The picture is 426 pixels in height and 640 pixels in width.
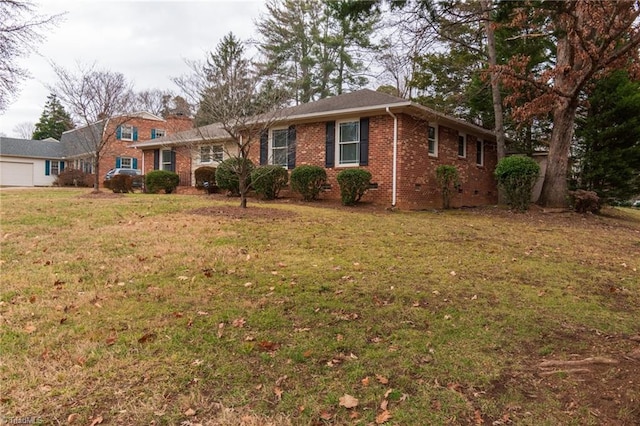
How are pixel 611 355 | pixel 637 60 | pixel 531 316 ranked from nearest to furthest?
pixel 611 355, pixel 531 316, pixel 637 60

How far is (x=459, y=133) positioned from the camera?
Result: 1523cm

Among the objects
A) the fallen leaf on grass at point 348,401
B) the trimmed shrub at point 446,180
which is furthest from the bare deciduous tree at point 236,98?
the fallen leaf on grass at point 348,401

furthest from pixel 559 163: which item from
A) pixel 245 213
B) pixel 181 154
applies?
pixel 181 154

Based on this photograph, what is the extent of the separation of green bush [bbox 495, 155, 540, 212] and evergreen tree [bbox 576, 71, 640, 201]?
5.06m

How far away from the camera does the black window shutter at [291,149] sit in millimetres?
14383

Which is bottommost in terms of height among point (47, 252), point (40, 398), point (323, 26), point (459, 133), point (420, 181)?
point (40, 398)

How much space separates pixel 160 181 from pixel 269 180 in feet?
21.0

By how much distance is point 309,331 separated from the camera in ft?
11.5

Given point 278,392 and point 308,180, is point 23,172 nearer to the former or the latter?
point 308,180

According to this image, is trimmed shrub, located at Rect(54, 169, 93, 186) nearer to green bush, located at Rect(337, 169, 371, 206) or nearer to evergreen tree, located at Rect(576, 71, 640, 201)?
green bush, located at Rect(337, 169, 371, 206)

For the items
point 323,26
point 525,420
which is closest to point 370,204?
point 525,420

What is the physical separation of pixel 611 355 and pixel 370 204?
954 cm

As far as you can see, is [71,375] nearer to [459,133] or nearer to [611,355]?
[611,355]

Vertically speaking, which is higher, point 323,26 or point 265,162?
point 323,26
